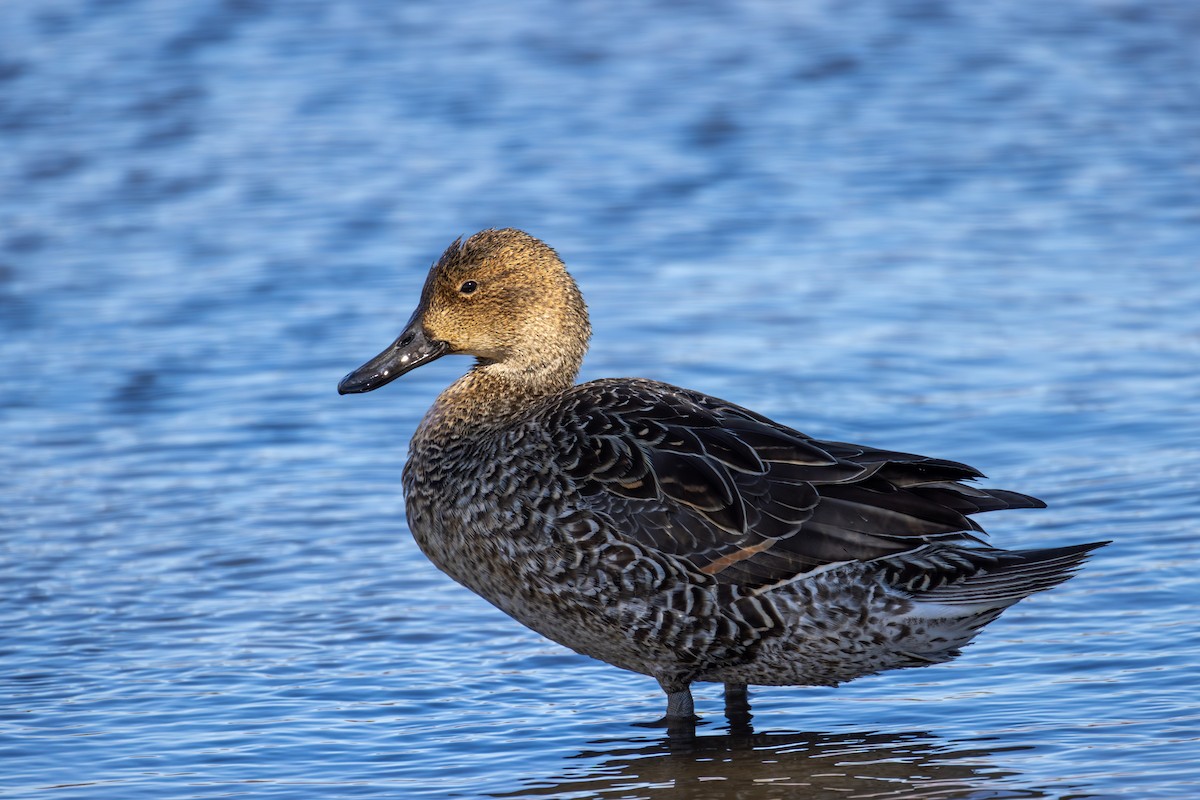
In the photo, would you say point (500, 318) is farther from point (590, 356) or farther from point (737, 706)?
point (590, 356)

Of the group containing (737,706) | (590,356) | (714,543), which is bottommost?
(737,706)

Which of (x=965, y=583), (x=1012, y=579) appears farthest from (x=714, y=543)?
(x=1012, y=579)

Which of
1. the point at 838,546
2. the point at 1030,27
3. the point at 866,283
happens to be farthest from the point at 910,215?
the point at 838,546

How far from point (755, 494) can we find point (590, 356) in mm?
3991

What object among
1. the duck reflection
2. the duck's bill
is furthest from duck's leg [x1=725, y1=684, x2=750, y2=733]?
the duck's bill

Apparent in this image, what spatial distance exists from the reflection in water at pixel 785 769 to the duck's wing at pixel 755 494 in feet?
1.97

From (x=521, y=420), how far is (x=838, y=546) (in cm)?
127

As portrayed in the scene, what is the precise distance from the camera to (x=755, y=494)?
19.0ft

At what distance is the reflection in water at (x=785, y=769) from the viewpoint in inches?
217

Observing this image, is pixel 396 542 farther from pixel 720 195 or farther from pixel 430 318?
pixel 720 195

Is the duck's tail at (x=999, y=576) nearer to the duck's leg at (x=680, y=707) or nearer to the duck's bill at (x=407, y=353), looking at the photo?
the duck's leg at (x=680, y=707)

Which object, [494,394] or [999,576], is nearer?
[999,576]

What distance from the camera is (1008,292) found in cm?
1025

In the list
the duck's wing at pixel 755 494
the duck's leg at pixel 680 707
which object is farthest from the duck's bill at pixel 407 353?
the duck's leg at pixel 680 707
